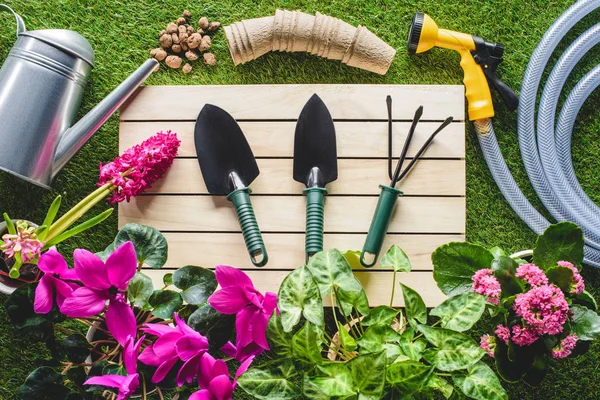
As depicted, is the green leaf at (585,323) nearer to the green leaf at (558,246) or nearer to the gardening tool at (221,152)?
the green leaf at (558,246)

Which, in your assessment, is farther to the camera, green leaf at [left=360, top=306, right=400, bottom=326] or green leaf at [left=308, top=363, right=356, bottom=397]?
green leaf at [left=360, top=306, right=400, bottom=326]

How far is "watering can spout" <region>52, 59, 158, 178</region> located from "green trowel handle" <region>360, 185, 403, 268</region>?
1.82 feet

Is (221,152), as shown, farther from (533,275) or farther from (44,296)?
(533,275)

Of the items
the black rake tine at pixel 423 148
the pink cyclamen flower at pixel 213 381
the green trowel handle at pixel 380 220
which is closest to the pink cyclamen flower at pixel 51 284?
the pink cyclamen flower at pixel 213 381

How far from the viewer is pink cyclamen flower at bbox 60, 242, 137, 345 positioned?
2.23 ft

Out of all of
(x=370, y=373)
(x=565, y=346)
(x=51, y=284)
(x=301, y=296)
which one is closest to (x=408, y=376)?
(x=370, y=373)

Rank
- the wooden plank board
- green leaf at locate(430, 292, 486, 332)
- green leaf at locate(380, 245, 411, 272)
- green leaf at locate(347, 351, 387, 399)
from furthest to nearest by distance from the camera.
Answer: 1. the wooden plank board
2. green leaf at locate(380, 245, 411, 272)
3. green leaf at locate(430, 292, 486, 332)
4. green leaf at locate(347, 351, 387, 399)

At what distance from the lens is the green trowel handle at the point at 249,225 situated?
1.03 m

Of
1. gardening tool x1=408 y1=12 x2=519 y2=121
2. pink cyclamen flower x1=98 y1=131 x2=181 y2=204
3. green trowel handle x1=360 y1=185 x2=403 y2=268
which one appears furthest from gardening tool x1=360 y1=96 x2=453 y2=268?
pink cyclamen flower x1=98 y1=131 x2=181 y2=204

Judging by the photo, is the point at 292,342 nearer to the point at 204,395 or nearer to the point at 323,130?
the point at 204,395

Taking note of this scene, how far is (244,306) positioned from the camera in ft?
2.35

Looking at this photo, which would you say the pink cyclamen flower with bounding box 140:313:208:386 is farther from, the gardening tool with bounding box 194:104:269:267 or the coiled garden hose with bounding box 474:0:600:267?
the coiled garden hose with bounding box 474:0:600:267

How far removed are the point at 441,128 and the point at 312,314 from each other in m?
0.56

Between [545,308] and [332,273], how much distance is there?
0.29 metres
